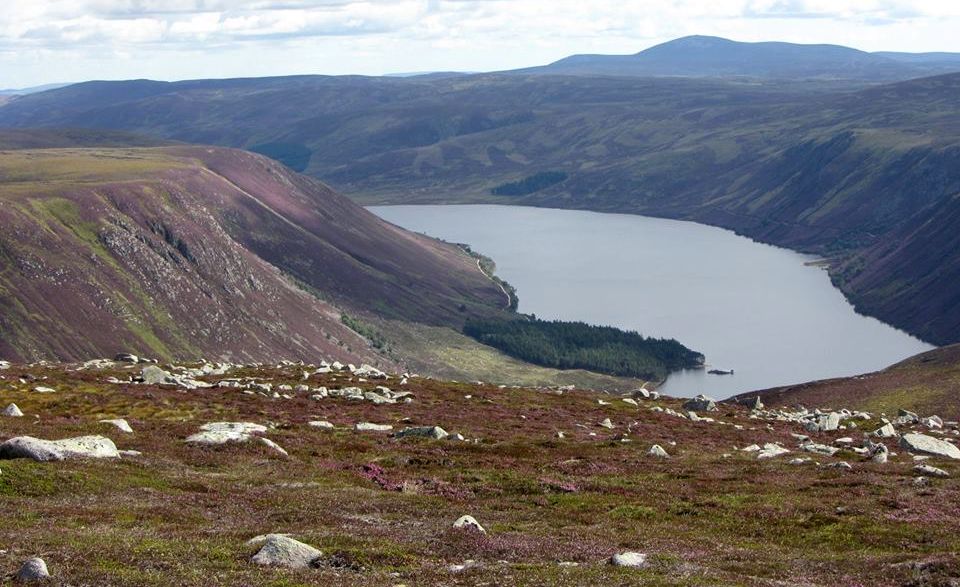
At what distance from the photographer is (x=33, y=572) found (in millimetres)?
25891

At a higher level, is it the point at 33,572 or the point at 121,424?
the point at 33,572

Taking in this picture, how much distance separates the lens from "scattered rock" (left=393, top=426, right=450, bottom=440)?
5825cm

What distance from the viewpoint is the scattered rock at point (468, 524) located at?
1391 inches

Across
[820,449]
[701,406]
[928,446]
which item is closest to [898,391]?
[701,406]

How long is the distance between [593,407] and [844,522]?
43486mm

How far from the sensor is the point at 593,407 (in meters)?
82.6

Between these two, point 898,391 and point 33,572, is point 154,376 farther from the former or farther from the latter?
point 898,391

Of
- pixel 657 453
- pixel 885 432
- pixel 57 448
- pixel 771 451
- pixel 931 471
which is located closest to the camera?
pixel 57 448

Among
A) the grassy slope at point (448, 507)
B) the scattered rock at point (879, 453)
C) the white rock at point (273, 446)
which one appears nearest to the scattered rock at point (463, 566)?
the grassy slope at point (448, 507)

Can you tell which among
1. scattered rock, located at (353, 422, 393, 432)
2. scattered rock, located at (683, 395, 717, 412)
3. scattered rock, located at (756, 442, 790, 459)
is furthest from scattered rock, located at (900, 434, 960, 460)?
scattered rock, located at (353, 422, 393, 432)

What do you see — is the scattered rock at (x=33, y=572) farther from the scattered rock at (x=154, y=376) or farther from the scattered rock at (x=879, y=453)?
the scattered rock at (x=154, y=376)

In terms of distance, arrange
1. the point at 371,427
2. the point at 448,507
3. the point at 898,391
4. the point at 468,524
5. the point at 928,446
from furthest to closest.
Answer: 1. the point at 898,391
2. the point at 928,446
3. the point at 371,427
4. the point at 448,507
5. the point at 468,524

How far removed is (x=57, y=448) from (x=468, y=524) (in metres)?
18.0

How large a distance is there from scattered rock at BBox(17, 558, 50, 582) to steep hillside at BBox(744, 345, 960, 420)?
78.6m
